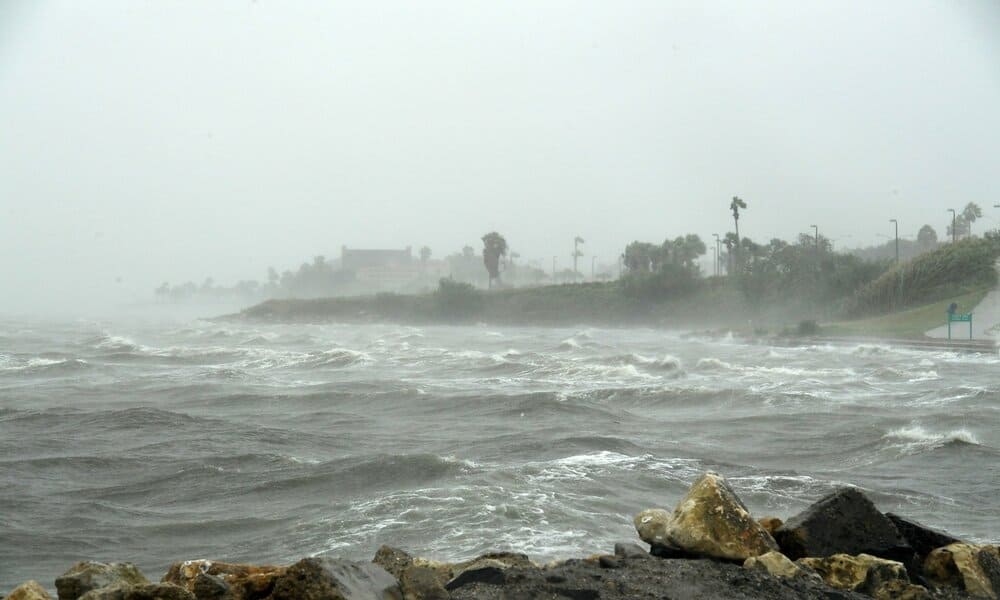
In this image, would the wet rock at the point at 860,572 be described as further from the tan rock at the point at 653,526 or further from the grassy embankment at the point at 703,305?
the grassy embankment at the point at 703,305

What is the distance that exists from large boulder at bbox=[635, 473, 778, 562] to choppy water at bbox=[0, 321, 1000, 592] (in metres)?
1.93

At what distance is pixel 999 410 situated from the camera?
1923 cm

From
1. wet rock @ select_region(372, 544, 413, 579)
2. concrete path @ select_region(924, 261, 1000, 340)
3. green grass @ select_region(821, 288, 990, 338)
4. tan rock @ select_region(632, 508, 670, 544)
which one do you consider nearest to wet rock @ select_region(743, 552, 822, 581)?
tan rock @ select_region(632, 508, 670, 544)

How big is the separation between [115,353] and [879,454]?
100 feet

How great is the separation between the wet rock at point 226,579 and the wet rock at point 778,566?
125 inches

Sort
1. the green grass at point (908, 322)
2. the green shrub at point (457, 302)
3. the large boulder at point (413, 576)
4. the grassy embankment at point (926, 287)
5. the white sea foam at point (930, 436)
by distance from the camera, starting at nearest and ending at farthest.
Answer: the large boulder at point (413, 576) → the white sea foam at point (930, 436) → the green grass at point (908, 322) → the grassy embankment at point (926, 287) → the green shrub at point (457, 302)

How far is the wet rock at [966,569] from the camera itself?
6645 mm

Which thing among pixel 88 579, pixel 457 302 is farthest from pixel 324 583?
pixel 457 302

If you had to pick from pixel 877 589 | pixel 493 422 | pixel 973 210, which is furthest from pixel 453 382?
pixel 973 210

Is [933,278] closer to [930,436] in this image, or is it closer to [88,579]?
[930,436]

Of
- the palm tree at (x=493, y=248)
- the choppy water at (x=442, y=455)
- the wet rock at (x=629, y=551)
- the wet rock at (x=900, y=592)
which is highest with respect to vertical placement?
the palm tree at (x=493, y=248)

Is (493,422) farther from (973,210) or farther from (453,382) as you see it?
(973,210)

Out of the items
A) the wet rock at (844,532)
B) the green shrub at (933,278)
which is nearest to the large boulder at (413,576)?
the wet rock at (844,532)

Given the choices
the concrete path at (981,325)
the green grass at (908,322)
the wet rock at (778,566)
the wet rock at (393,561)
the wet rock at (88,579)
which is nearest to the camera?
the wet rock at (88,579)
